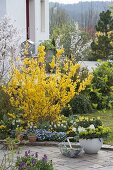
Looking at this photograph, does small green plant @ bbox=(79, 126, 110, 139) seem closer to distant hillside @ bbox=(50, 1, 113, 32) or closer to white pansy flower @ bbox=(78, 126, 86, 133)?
white pansy flower @ bbox=(78, 126, 86, 133)

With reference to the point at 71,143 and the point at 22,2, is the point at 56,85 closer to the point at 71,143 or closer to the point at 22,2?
the point at 71,143

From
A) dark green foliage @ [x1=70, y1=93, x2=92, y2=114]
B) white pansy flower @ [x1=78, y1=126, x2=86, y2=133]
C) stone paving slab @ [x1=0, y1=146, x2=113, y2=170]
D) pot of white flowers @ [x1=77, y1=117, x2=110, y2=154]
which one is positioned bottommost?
A: stone paving slab @ [x1=0, y1=146, x2=113, y2=170]

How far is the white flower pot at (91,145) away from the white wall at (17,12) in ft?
24.2

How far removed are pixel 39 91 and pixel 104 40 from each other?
17.8 m

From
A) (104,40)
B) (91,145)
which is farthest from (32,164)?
(104,40)

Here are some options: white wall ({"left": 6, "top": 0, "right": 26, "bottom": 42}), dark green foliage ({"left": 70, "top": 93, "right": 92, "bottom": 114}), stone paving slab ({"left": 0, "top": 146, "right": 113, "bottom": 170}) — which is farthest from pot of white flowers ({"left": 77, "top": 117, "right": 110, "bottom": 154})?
white wall ({"left": 6, "top": 0, "right": 26, "bottom": 42})

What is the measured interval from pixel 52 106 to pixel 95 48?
1782 cm

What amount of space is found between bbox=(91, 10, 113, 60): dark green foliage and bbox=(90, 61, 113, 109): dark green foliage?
1285 centimetres

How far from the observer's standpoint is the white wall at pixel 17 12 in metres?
15.2

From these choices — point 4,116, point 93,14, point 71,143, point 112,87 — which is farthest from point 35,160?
point 93,14

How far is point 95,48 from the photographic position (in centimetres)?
2700

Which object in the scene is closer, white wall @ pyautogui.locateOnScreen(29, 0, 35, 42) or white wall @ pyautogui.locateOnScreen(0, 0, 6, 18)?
white wall @ pyautogui.locateOnScreen(0, 0, 6, 18)

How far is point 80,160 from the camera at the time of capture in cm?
782

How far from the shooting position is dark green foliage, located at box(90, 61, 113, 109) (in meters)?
13.0
